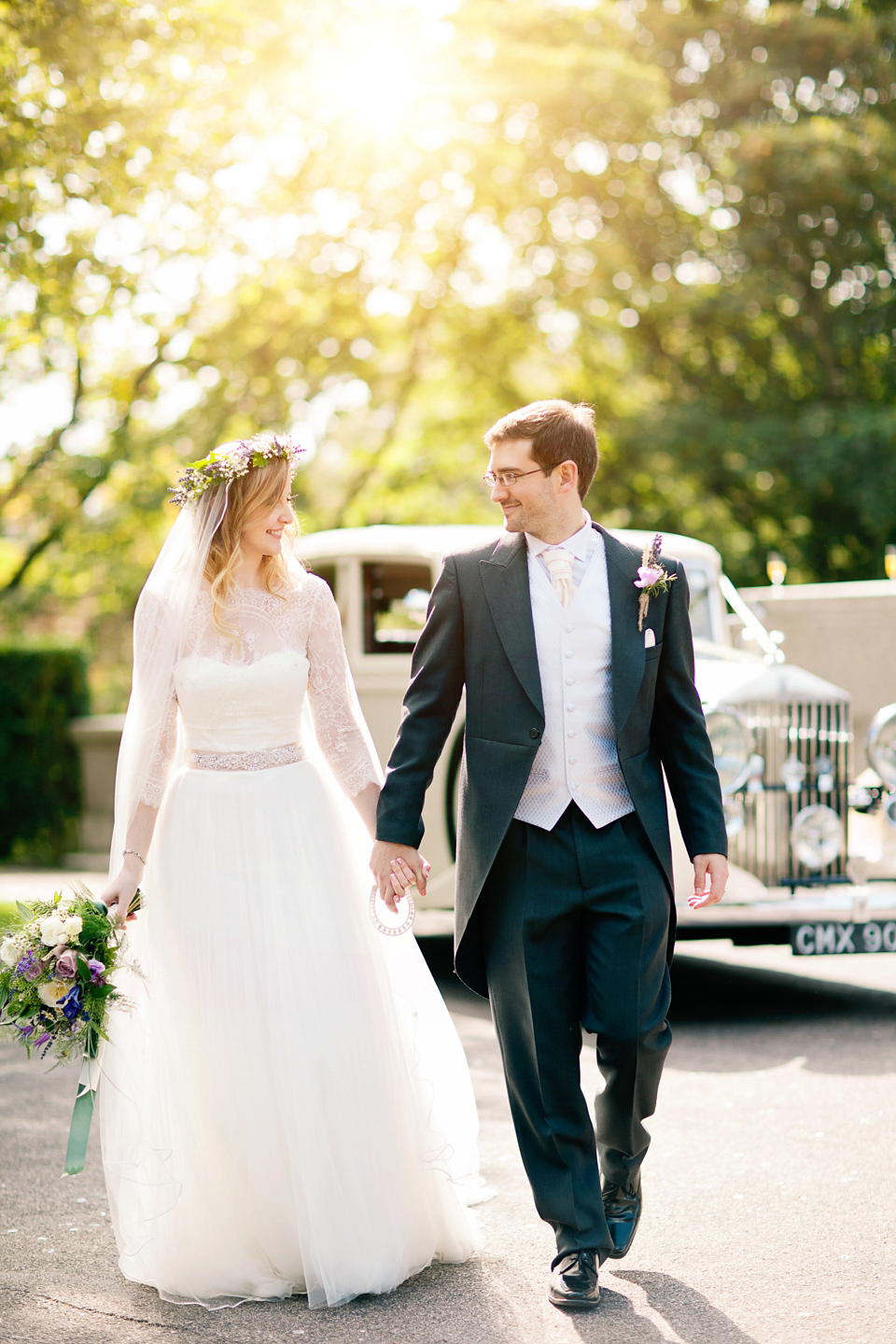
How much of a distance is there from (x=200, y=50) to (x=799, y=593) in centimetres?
669

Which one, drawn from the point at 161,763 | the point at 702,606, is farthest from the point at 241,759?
the point at 702,606

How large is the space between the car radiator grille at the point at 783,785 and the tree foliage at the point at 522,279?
826 centimetres

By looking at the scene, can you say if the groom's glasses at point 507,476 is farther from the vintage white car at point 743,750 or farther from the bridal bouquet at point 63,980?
the vintage white car at point 743,750

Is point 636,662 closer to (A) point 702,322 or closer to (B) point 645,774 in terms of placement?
(B) point 645,774

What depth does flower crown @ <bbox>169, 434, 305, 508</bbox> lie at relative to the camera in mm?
3693

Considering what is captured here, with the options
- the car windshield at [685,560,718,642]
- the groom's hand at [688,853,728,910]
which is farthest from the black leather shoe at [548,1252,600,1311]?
the car windshield at [685,560,718,642]

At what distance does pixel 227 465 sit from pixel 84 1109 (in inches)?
66.0

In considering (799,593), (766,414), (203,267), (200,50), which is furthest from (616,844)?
(766,414)

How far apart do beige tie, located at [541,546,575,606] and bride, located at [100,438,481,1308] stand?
0.68m

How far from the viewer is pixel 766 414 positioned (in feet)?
62.0

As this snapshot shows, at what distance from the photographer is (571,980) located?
3.32m

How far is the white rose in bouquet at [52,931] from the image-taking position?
3.24 meters

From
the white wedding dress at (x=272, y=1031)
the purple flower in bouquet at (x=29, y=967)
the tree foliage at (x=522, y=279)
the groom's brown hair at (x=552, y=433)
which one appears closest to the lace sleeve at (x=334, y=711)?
the white wedding dress at (x=272, y=1031)

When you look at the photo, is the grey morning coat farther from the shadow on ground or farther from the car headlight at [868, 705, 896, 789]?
the car headlight at [868, 705, 896, 789]
